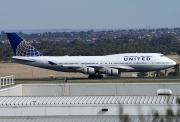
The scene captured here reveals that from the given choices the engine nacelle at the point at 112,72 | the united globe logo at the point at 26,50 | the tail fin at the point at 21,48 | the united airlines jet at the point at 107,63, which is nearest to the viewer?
the engine nacelle at the point at 112,72

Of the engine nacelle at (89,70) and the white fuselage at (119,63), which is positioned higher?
the white fuselage at (119,63)

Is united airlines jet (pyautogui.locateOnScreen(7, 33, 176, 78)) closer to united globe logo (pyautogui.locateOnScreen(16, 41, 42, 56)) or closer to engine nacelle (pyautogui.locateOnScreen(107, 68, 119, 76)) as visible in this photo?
engine nacelle (pyautogui.locateOnScreen(107, 68, 119, 76))

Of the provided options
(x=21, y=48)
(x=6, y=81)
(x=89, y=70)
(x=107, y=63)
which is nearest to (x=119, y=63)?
(x=107, y=63)

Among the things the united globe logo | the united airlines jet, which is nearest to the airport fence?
the united airlines jet

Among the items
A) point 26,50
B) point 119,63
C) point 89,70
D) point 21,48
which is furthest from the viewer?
point 21,48

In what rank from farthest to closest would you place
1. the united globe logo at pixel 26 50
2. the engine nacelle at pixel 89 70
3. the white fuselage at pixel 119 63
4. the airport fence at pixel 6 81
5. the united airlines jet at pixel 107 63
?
1. the united globe logo at pixel 26 50
2. the white fuselage at pixel 119 63
3. the united airlines jet at pixel 107 63
4. the engine nacelle at pixel 89 70
5. the airport fence at pixel 6 81

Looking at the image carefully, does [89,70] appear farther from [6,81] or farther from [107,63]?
[6,81]

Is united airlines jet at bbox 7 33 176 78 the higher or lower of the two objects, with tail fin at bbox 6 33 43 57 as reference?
lower

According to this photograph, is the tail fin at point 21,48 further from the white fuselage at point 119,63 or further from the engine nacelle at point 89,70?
the engine nacelle at point 89,70

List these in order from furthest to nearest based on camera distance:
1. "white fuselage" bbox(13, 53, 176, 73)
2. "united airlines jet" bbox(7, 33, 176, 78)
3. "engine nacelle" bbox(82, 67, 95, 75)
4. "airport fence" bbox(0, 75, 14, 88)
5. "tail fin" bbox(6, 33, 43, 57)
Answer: "tail fin" bbox(6, 33, 43, 57)
"white fuselage" bbox(13, 53, 176, 73)
"united airlines jet" bbox(7, 33, 176, 78)
"engine nacelle" bbox(82, 67, 95, 75)
"airport fence" bbox(0, 75, 14, 88)

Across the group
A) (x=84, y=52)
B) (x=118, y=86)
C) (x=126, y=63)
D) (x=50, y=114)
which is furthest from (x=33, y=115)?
(x=84, y=52)

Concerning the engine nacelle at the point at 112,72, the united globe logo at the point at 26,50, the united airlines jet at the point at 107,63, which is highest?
the united globe logo at the point at 26,50

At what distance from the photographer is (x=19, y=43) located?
3231 inches

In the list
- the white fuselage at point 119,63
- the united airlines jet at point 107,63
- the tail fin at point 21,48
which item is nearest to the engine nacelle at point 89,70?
the united airlines jet at point 107,63
